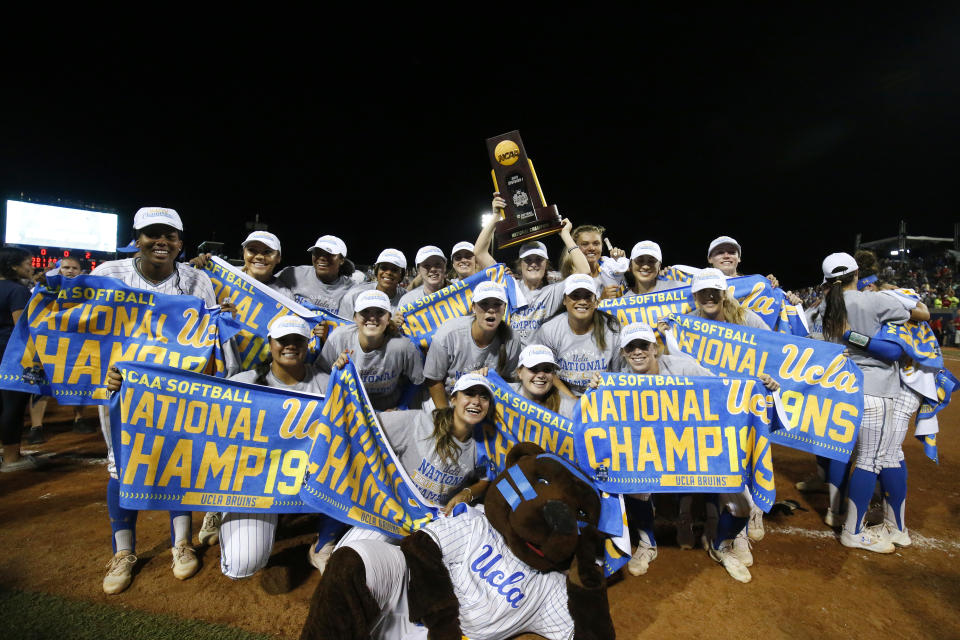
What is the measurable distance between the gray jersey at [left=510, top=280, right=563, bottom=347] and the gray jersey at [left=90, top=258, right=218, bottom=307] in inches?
115

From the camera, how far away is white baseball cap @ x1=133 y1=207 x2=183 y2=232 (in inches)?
151

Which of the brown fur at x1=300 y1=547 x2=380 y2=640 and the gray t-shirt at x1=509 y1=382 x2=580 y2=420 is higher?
the gray t-shirt at x1=509 y1=382 x2=580 y2=420

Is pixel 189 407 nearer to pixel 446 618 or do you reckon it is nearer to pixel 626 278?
pixel 446 618

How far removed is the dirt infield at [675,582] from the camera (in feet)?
10.6

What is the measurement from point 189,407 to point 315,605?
70.2 inches

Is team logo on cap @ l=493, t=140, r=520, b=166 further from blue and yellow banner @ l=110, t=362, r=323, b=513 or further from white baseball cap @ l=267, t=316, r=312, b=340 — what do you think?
blue and yellow banner @ l=110, t=362, r=323, b=513

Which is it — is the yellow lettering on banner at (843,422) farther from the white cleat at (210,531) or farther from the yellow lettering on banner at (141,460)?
the white cleat at (210,531)

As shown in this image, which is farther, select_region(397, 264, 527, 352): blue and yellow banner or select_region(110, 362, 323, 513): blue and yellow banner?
select_region(397, 264, 527, 352): blue and yellow banner

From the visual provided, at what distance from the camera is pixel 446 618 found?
2484 millimetres

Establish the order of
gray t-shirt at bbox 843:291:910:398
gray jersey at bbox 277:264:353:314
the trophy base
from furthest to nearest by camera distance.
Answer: the trophy base, gray jersey at bbox 277:264:353:314, gray t-shirt at bbox 843:291:910:398

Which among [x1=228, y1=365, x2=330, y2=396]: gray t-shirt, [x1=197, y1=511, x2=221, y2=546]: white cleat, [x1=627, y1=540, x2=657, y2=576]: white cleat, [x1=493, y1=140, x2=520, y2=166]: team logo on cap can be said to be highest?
[x1=493, y1=140, x2=520, y2=166]: team logo on cap

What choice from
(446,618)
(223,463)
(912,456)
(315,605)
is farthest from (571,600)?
(912,456)

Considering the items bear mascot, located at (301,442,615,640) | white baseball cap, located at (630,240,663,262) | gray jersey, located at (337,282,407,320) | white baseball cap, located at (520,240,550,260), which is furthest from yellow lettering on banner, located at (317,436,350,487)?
white baseball cap, located at (630,240,663,262)

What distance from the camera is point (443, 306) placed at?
530 cm
